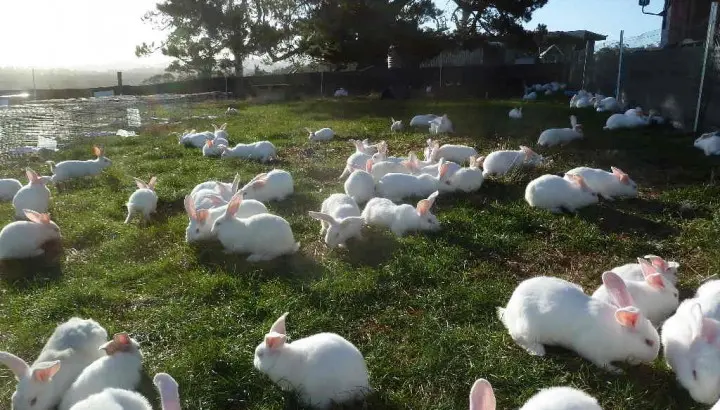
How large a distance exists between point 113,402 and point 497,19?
20948mm

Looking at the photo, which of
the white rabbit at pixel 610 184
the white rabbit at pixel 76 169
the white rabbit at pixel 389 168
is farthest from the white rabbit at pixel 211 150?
the white rabbit at pixel 610 184

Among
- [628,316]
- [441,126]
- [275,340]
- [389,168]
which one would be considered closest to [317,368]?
[275,340]

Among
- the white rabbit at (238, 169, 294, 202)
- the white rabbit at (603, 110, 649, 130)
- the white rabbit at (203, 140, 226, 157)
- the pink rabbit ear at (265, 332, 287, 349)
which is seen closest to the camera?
the pink rabbit ear at (265, 332, 287, 349)

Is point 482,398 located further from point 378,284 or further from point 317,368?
point 378,284

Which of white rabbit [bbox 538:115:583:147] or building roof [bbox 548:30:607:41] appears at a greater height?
building roof [bbox 548:30:607:41]

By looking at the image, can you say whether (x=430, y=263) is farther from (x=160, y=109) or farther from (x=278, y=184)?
(x=160, y=109)

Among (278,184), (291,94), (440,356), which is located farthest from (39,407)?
(291,94)

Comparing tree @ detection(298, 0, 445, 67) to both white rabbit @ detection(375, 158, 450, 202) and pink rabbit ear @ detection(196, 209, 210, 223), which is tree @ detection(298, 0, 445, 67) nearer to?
white rabbit @ detection(375, 158, 450, 202)

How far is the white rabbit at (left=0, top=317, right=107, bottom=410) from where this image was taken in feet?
8.83

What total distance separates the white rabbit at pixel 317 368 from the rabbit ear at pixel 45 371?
918 mm

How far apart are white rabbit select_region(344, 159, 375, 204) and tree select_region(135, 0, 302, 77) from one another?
24.7m

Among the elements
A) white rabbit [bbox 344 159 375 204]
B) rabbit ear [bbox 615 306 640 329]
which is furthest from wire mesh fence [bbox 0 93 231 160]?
rabbit ear [bbox 615 306 640 329]

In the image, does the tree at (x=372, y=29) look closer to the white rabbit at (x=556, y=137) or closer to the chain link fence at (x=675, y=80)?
the chain link fence at (x=675, y=80)

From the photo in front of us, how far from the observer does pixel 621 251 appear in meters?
4.49
